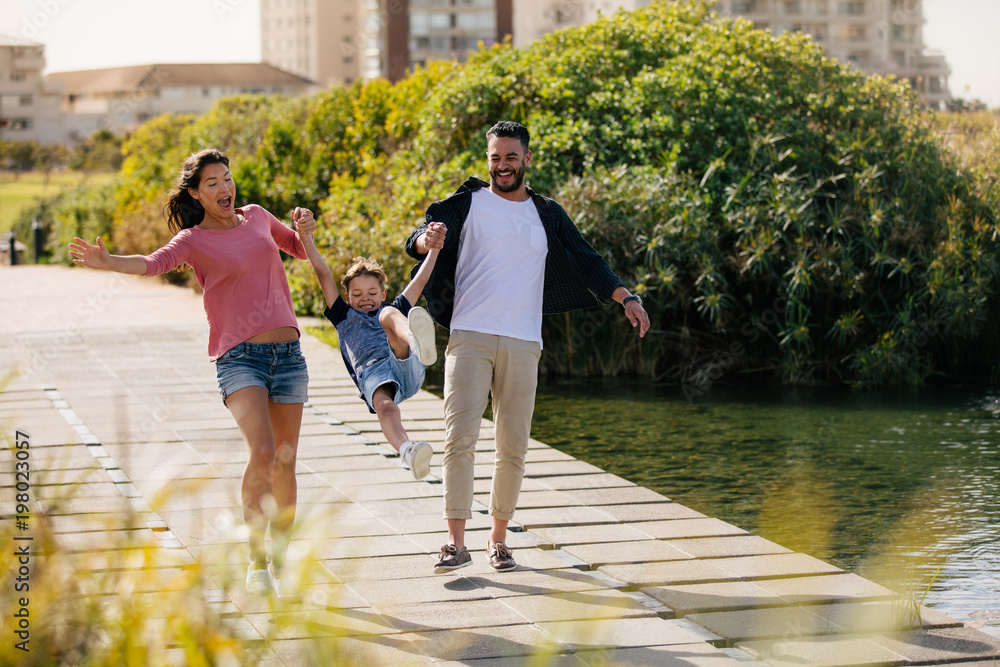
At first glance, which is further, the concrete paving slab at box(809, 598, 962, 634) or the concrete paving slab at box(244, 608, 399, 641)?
the concrete paving slab at box(809, 598, 962, 634)

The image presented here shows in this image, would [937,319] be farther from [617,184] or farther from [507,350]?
[507,350]

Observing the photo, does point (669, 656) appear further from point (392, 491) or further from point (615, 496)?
point (392, 491)

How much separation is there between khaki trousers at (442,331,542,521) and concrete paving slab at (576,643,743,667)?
1.16 meters

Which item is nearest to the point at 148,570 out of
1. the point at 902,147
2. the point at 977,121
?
the point at 902,147

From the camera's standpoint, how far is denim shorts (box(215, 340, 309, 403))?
4.50 m

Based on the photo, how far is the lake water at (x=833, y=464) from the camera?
238 inches

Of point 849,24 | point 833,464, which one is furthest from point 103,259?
point 849,24

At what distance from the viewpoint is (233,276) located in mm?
4555

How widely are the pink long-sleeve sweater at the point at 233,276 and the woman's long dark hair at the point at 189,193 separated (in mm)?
82

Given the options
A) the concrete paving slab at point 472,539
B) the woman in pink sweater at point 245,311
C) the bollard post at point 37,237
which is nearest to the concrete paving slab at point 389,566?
the concrete paving slab at point 472,539

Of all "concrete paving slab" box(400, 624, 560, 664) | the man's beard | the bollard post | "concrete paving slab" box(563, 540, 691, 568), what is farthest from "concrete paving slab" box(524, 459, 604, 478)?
the bollard post

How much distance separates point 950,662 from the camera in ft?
12.7

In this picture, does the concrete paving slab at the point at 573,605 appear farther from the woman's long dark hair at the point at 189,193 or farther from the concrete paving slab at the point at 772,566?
the woman's long dark hair at the point at 189,193

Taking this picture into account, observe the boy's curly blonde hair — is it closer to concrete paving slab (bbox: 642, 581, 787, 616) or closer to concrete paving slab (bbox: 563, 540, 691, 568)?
concrete paving slab (bbox: 563, 540, 691, 568)
